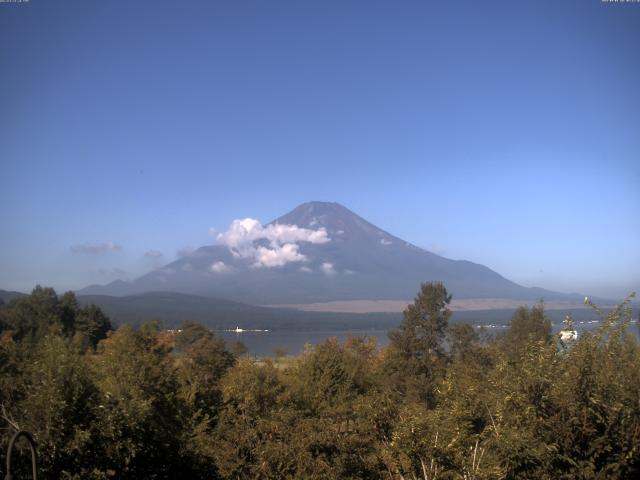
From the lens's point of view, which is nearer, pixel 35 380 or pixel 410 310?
pixel 35 380

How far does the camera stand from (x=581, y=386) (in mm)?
8266

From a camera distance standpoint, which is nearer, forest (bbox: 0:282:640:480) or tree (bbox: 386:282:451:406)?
forest (bbox: 0:282:640:480)

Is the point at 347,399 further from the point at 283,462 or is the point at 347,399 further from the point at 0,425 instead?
the point at 0,425

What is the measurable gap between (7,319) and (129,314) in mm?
130396

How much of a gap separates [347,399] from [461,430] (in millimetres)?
16036

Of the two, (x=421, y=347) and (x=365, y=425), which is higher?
(x=365, y=425)

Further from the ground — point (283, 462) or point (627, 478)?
point (627, 478)

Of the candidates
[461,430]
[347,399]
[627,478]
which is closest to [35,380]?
[461,430]

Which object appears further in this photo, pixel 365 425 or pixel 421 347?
pixel 421 347

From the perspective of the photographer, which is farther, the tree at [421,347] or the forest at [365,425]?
the tree at [421,347]

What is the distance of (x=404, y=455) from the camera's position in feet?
30.7

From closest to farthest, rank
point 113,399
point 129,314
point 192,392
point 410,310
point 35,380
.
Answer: point 35,380 < point 113,399 < point 192,392 < point 410,310 < point 129,314

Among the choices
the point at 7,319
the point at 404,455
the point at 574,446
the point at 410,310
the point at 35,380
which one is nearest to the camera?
the point at 574,446

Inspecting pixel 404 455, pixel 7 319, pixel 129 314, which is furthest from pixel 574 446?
pixel 129 314
